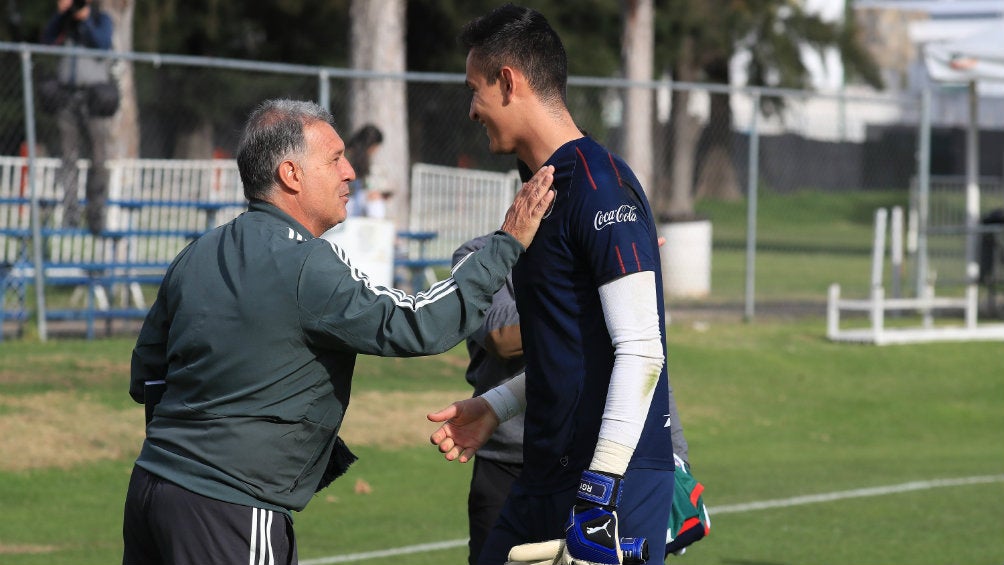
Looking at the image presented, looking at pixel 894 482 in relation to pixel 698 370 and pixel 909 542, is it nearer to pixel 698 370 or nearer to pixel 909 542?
pixel 909 542

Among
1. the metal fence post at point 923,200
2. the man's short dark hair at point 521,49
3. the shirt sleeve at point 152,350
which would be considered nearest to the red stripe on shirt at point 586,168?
the man's short dark hair at point 521,49

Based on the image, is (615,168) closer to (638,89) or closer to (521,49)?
(521,49)

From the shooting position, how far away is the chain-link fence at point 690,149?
53.1 ft

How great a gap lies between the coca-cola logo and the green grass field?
14.3 feet

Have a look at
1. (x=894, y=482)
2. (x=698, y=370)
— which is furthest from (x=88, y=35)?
(x=894, y=482)

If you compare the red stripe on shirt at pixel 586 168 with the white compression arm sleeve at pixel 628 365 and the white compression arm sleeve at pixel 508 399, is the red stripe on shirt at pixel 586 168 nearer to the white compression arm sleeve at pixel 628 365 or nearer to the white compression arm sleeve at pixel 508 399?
the white compression arm sleeve at pixel 628 365

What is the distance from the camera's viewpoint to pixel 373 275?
42.2 ft

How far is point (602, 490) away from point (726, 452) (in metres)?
8.38

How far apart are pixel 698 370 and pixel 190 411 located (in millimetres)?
11233

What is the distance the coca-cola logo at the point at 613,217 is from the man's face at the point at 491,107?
0.41 metres

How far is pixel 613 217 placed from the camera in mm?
3777

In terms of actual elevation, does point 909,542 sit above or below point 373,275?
below

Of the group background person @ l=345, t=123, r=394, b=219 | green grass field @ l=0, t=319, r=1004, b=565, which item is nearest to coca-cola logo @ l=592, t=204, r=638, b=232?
green grass field @ l=0, t=319, r=1004, b=565

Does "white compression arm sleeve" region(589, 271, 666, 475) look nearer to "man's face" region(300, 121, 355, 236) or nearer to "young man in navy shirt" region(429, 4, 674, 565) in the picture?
"young man in navy shirt" region(429, 4, 674, 565)
